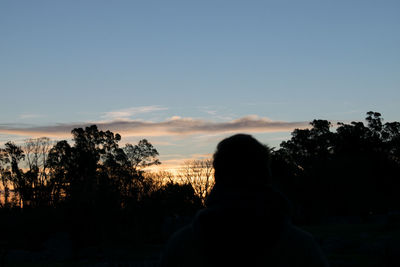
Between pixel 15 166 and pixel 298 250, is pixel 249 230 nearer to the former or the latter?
pixel 298 250

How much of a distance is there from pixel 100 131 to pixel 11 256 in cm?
3814

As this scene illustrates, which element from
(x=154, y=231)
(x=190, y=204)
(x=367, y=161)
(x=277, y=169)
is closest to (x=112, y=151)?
(x=190, y=204)

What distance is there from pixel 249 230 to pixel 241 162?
381 millimetres

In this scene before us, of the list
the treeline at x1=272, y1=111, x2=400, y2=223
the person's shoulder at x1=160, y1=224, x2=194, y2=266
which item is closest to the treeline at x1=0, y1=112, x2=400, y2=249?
the treeline at x1=272, y1=111, x2=400, y2=223

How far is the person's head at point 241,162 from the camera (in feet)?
7.79

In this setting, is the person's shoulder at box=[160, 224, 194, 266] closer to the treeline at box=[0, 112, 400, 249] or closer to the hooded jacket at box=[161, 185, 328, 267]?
the hooded jacket at box=[161, 185, 328, 267]

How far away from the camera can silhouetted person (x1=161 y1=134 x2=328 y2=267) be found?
221 cm

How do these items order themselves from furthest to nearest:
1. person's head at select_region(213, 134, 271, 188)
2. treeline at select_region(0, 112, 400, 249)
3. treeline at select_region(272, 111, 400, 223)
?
treeline at select_region(272, 111, 400, 223) → treeline at select_region(0, 112, 400, 249) → person's head at select_region(213, 134, 271, 188)

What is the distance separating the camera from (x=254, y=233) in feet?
7.25

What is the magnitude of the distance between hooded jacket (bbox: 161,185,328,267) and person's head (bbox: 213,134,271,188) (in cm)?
8

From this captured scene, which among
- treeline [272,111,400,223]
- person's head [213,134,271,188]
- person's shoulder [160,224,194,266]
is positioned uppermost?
person's head [213,134,271,188]

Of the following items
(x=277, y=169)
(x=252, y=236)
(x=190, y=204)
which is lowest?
(x=190, y=204)

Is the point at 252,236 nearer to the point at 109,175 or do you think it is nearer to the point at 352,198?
the point at 352,198

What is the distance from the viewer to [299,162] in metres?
71.9
